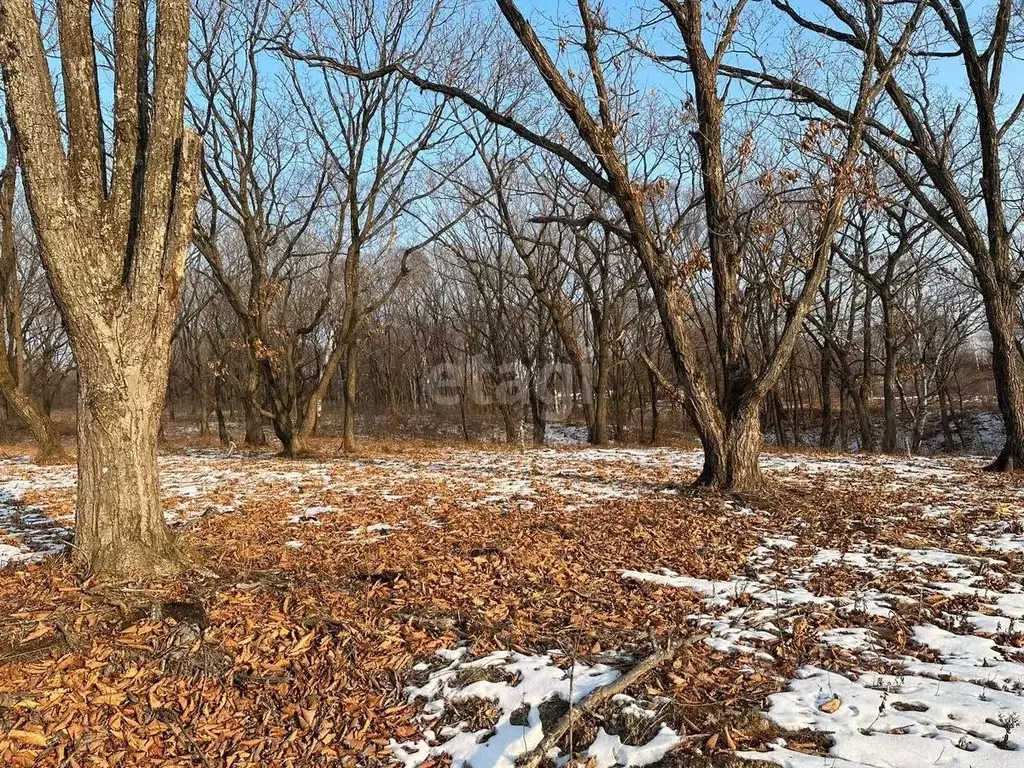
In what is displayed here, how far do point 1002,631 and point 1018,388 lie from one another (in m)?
7.93

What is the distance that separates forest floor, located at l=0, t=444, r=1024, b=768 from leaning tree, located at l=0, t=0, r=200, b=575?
1.83 feet

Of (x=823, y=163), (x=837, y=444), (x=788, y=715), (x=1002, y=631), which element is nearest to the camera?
(x=788, y=715)

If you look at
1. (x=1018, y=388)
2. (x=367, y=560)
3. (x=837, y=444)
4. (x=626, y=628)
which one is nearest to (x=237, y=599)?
(x=367, y=560)

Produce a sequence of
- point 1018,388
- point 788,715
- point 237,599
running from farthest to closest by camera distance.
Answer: point 1018,388 < point 237,599 < point 788,715

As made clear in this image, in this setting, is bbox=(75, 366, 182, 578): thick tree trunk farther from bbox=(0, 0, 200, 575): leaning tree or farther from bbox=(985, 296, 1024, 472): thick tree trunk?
bbox=(985, 296, 1024, 472): thick tree trunk

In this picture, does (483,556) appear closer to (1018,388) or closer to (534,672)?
(534,672)

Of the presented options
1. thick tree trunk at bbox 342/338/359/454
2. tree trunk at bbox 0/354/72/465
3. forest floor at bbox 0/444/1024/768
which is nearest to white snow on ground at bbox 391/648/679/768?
forest floor at bbox 0/444/1024/768

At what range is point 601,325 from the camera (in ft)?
63.7

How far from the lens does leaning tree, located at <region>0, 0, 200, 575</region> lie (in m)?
4.10

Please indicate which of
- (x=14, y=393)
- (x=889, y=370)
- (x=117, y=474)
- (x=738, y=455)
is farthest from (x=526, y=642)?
(x=889, y=370)

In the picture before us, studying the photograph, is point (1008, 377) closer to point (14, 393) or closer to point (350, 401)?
point (350, 401)

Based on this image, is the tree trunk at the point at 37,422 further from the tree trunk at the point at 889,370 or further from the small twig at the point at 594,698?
the tree trunk at the point at 889,370

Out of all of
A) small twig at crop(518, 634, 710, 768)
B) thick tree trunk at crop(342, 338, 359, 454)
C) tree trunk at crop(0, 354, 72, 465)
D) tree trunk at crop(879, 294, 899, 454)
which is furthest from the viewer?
tree trunk at crop(879, 294, 899, 454)

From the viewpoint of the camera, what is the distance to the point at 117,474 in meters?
4.33
